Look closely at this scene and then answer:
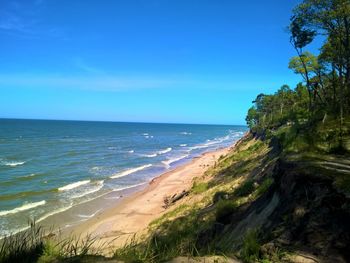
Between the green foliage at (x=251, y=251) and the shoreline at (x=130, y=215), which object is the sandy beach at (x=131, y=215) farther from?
the green foliage at (x=251, y=251)

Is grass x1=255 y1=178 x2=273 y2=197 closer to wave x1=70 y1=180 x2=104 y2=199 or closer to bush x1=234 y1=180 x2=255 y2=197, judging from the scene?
bush x1=234 y1=180 x2=255 y2=197

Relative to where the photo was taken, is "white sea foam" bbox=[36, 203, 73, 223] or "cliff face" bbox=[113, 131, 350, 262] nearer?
"cliff face" bbox=[113, 131, 350, 262]

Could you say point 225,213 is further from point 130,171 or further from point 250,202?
point 130,171

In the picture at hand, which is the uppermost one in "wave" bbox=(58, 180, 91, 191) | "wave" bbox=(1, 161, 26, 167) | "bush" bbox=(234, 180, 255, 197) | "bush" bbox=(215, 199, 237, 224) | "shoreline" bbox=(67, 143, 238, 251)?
"bush" bbox=(234, 180, 255, 197)

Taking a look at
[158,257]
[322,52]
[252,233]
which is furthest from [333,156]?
[322,52]

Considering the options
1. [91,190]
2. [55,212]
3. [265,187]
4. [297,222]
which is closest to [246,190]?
[265,187]

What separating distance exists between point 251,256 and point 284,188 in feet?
10.2

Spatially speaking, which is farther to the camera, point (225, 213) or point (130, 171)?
point (130, 171)

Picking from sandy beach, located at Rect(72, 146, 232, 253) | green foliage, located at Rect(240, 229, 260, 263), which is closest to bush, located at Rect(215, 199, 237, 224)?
green foliage, located at Rect(240, 229, 260, 263)

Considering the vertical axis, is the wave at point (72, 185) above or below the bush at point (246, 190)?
below

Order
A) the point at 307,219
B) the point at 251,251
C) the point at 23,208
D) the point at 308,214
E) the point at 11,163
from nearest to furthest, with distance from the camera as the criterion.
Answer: the point at 251,251
the point at 307,219
the point at 308,214
the point at 23,208
the point at 11,163

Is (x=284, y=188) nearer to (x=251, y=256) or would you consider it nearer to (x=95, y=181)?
(x=251, y=256)

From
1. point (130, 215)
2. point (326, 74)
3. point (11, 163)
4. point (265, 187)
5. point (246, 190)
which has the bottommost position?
point (130, 215)

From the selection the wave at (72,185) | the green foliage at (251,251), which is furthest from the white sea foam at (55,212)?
the green foliage at (251,251)
